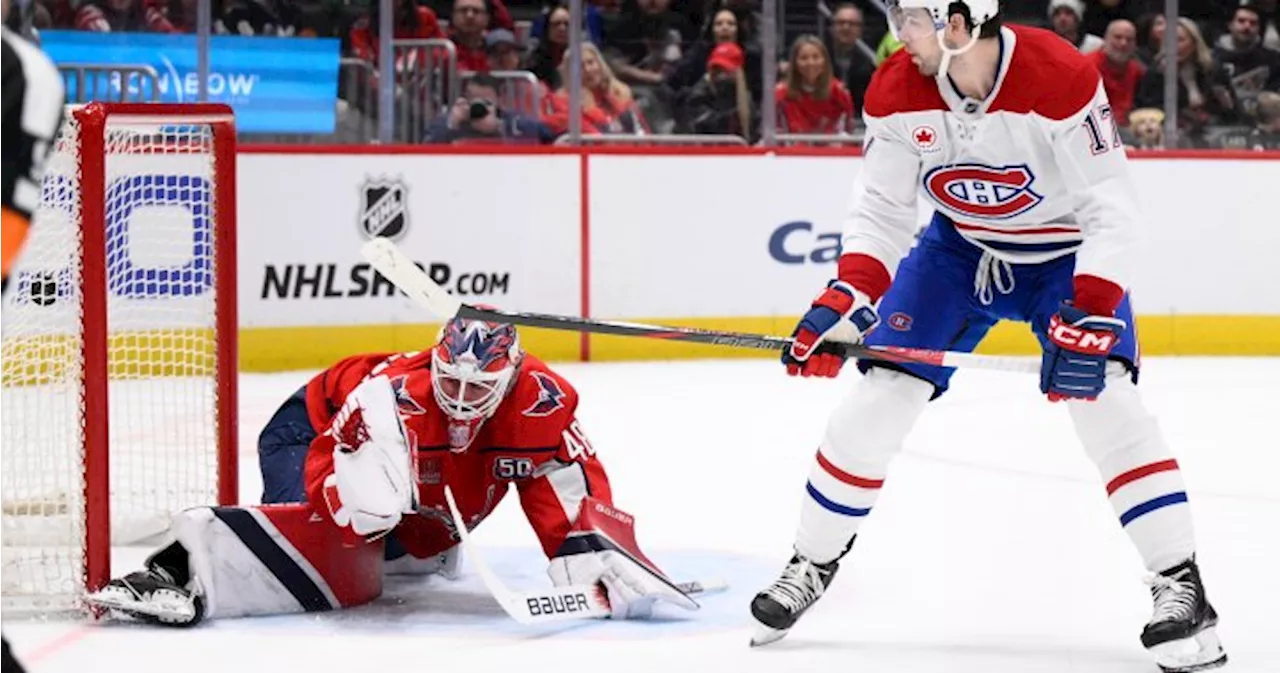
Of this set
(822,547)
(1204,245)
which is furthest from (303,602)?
(1204,245)

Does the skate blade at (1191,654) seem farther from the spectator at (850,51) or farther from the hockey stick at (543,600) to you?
the spectator at (850,51)

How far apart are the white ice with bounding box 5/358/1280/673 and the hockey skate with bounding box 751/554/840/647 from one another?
0.04 meters

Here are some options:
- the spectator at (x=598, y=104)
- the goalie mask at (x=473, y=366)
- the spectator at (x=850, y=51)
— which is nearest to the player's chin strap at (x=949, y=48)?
the goalie mask at (x=473, y=366)

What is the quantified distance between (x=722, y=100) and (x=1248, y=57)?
6.75 ft

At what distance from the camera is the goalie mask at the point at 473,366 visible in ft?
11.1

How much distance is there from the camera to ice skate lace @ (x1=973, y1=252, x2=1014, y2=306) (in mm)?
3363

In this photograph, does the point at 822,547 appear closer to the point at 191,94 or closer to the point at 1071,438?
the point at 1071,438

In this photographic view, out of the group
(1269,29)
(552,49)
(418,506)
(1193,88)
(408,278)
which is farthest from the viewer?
(1269,29)

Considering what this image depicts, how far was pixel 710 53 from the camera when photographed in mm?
7828

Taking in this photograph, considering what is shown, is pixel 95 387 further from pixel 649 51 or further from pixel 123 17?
pixel 649 51

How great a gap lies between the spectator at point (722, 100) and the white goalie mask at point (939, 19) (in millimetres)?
4611

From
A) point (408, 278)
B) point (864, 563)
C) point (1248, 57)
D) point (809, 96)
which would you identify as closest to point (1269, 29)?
point (1248, 57)

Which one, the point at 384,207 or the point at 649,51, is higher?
the point at 649,51

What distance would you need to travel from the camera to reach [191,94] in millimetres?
7027
